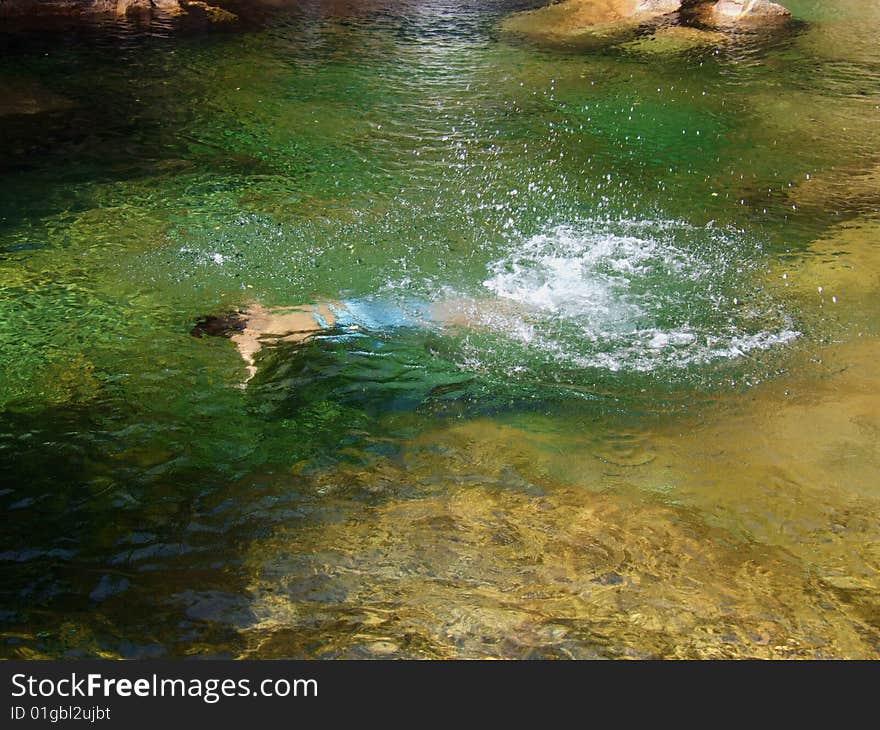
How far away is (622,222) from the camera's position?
6.95 meters

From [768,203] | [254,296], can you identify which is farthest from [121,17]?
[768,203]

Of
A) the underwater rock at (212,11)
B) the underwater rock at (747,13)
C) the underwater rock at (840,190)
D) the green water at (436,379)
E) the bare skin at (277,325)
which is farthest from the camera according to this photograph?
the underwater rock at (747,13)

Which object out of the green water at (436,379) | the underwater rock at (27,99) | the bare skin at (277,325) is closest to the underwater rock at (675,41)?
the green water at (436,379)

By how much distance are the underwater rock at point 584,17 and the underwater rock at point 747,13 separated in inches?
23.8

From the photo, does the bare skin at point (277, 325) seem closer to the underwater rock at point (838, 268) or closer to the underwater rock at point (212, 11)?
the underwater rock at point (838, 268)

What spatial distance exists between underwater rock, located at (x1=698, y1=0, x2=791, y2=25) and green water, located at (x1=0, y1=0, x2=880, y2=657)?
413 centimetres

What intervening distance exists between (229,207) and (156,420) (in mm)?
3013

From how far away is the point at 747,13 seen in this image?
13.3 metres

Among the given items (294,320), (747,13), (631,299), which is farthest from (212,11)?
(631,299)

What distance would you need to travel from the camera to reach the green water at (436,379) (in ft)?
11.1

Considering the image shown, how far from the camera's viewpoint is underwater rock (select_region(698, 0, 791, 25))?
43.3 ft

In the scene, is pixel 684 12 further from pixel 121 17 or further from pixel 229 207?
pixel 229 207

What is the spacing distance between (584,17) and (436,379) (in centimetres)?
982

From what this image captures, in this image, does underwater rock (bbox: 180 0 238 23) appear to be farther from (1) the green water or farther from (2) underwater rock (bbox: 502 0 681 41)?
(2) underwater rock (bbox: 502 0 681 41)
